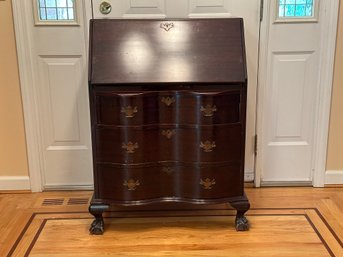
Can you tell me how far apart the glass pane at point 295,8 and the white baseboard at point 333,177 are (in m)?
1.01

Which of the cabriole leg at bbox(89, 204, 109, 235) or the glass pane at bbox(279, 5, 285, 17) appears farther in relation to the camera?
the glass pane at bbox(279, 5, 285, 17)

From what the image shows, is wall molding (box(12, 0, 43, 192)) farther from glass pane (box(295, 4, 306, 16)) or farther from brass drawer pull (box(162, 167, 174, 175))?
glass pane (box(295, 4, 306, 16))

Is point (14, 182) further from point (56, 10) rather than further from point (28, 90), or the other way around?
point (56, 10)

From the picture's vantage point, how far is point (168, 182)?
7.33ft

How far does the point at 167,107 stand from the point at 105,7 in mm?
814

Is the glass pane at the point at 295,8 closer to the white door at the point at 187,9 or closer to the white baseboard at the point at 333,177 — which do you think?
the white door at the point at 187,9

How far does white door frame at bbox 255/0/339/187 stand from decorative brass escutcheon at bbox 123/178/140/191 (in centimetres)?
94

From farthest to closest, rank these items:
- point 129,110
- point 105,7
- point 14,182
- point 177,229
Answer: point 14,182 < point 105,7 < point 177,229 < point 129,110

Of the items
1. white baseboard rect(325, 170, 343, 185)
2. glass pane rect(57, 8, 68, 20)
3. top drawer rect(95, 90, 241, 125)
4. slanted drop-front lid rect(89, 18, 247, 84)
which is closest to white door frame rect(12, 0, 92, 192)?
glass pane rect(57, 8, 68, 20)

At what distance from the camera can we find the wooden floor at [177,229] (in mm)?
2121

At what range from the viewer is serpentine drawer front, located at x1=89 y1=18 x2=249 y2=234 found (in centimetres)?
210

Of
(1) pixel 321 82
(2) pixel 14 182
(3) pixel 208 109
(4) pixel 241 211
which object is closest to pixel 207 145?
(3) pixel 208 109

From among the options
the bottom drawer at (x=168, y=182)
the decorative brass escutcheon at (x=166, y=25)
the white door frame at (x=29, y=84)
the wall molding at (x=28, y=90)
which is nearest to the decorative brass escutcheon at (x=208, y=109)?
the bottom drawer at (x=168, y=182)

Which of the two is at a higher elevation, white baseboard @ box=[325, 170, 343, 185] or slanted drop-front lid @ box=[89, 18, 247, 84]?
slanted drop-front lid @ box=[89, 18, 247, 84]
